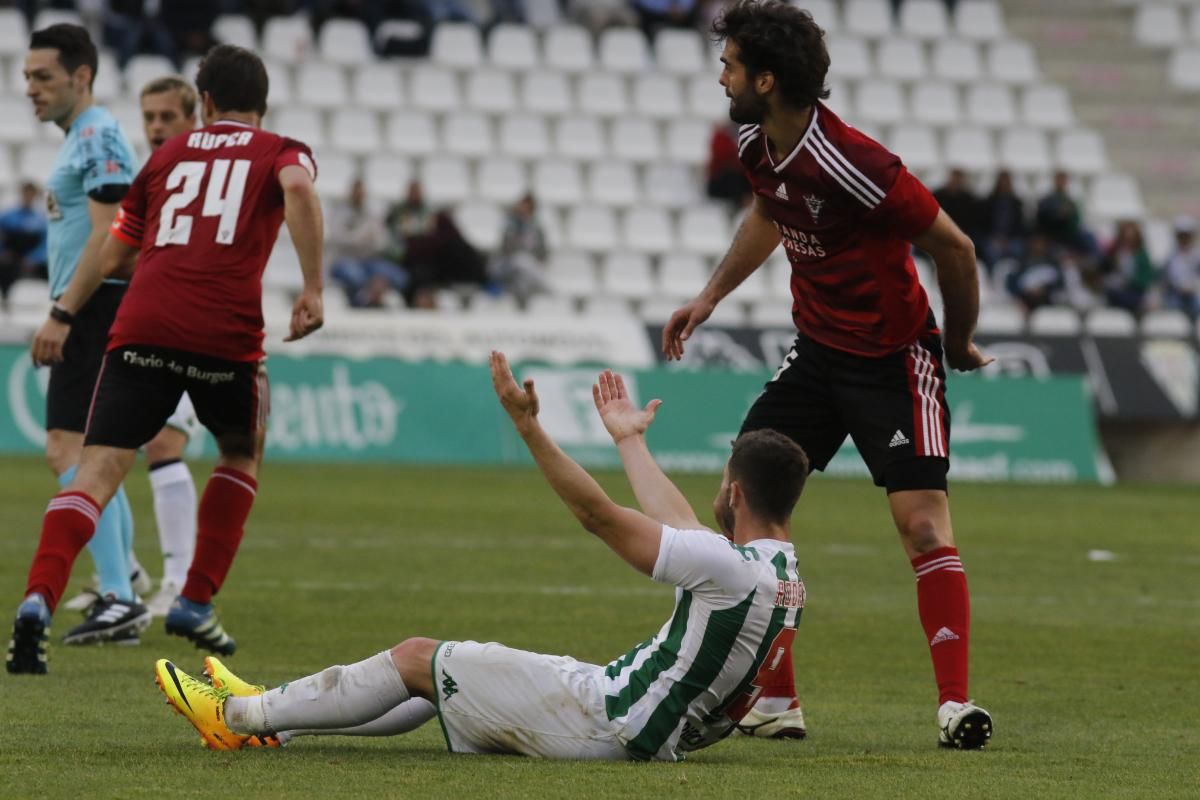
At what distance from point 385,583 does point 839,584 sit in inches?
96.5

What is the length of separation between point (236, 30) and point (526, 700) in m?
19.9

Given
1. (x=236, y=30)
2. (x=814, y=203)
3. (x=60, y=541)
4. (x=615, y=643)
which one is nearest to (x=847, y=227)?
(x=814, y=203)

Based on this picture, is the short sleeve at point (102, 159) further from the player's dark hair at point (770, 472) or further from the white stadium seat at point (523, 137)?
the white stadium seat at point (523, 137)

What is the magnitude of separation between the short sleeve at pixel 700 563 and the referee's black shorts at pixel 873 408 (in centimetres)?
126

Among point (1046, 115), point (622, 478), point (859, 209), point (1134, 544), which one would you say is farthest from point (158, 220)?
point (1046, 115)

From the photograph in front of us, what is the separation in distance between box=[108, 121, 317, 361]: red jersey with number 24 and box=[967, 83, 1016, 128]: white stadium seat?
21600mm

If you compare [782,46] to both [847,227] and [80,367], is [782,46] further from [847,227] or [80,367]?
[80,367]

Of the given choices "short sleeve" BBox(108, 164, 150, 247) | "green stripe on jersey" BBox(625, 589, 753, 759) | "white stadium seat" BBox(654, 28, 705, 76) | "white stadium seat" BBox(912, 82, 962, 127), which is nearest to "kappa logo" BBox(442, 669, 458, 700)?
"green stripe on jersey" BBox(625, 589, 753, 759)

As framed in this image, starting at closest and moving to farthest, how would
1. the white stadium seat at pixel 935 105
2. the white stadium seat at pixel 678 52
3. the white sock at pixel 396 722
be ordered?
1. the white sock at pixel 396 722
2. the white stadium seat at pixel 678 52
3. the white stadium seat at pixel 935 105

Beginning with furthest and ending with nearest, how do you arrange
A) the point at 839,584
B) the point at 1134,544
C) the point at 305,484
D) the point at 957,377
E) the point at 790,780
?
the point at 957,377 < the point at 305,484 < the point at 1134,544 < the point at 839,584 < the point at 790,780

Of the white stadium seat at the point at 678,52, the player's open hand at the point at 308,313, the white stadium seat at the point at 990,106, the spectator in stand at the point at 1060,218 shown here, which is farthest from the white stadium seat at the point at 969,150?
the player's open hand at the point at 308,313

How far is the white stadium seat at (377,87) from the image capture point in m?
24.8

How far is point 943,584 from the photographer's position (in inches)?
253

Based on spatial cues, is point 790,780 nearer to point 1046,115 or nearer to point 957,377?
point 957,377
